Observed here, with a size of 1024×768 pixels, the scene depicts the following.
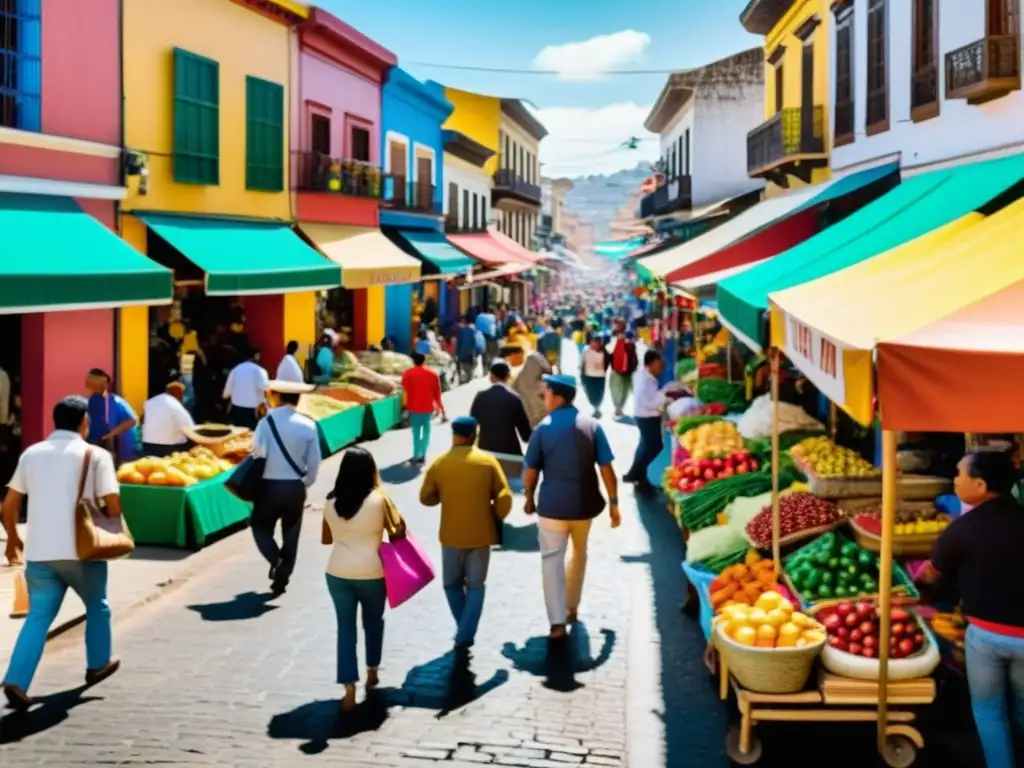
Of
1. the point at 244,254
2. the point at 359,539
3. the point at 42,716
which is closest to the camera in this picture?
the point at 42,716

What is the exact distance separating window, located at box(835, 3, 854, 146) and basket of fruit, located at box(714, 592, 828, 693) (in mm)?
10529

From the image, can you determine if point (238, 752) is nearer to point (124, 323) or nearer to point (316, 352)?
point (124, 323)

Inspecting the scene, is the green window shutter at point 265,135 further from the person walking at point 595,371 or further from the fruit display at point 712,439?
the fruit display at point 712,439

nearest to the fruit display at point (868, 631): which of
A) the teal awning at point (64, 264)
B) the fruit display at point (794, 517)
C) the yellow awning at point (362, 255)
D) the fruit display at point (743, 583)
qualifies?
the fruit display at point (743, 583)

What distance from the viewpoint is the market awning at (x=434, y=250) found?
91.3ft

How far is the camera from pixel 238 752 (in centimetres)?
632

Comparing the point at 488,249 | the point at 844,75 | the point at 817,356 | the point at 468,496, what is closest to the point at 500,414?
the point at 468,496

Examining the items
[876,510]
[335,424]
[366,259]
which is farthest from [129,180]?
[876,510]

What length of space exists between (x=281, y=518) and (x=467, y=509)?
221 centimetres

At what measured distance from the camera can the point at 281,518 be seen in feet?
30.8

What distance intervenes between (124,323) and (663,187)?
1253 inches

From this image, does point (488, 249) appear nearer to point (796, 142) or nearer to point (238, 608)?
point (796, 142)

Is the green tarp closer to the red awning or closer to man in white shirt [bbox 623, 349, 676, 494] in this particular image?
man in white shirt [bbox 623, 349, 676, 494]

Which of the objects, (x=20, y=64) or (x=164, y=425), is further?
(x=20, y=64)
